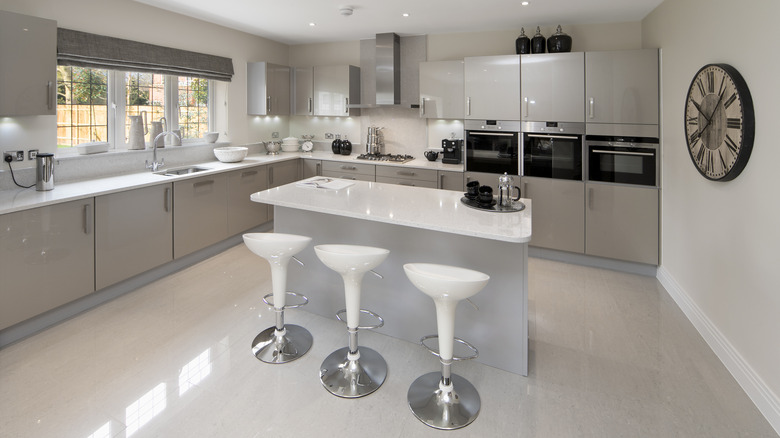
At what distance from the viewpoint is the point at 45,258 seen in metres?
2.83

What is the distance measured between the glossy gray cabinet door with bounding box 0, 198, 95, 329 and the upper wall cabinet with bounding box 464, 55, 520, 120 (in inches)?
147

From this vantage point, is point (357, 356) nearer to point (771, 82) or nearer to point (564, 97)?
point (771, 82)

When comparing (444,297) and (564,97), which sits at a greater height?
(564,97)

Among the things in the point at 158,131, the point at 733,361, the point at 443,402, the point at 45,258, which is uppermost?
the point at 158,131

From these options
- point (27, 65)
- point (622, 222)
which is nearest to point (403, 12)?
point (622, 222)

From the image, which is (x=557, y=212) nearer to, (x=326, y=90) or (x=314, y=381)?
(x=314, y=381)

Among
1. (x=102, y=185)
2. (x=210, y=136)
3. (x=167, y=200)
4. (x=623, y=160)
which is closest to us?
(x=102, y=185)

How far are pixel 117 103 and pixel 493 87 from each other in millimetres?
3851

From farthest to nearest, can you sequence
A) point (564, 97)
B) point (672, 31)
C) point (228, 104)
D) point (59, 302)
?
point (228, 104), point (564, 97), point (672, 31), point (59, 302)

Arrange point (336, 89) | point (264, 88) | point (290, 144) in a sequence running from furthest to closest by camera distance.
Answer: point (290, 144), point (336, 89), point (264, 88)

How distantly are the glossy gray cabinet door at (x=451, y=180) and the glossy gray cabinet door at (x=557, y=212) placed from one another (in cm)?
72

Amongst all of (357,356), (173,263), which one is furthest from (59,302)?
(357,356)

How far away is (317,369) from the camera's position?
2.49 m

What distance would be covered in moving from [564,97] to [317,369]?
138 inches
